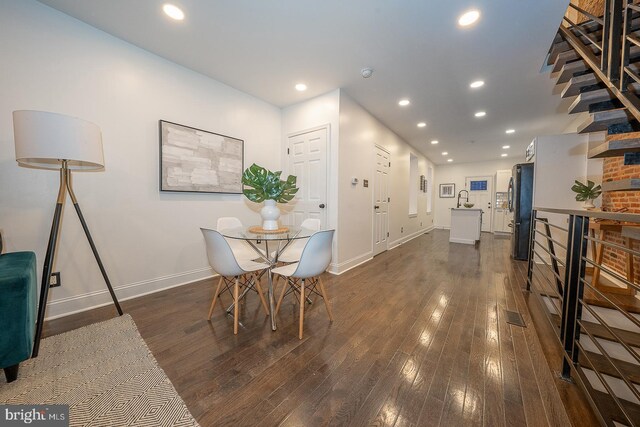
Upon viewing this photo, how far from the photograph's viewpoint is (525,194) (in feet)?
13.3

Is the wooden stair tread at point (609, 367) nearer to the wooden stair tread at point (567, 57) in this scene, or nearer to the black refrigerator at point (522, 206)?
the wooden stair tread at point (567, 57)

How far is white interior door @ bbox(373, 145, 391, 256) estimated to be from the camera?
14.4ft

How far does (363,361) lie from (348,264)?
2045mm

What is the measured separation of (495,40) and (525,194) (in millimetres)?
2872

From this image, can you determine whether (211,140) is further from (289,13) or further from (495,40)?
(495,40)

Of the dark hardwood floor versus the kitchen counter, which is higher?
the kitchen counter

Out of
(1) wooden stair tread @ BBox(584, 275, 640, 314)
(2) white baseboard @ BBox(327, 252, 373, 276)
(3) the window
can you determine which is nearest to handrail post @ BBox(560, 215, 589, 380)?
(1) wooden stair tread @ BBox(584, 275, 640, 314)

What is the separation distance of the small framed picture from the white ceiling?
5232 millimetres

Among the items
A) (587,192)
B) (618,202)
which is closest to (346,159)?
(587,192)

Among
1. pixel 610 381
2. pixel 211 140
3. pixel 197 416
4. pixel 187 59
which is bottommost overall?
pixel 610 381

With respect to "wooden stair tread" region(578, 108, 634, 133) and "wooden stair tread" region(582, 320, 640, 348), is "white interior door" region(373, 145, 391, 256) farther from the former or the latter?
"wooden stair tread" region(582, 320, 640, 348)

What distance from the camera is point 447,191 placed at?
902cm

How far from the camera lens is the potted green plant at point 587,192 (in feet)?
10.7

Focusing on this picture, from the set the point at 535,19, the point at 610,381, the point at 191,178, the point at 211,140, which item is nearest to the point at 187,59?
the point at 211,140
